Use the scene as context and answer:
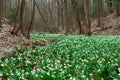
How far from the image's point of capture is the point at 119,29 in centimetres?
2895

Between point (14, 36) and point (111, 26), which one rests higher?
point (14, 36)

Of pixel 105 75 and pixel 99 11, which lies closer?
pixel 105 75

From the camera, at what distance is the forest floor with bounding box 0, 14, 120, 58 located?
42.3 feet

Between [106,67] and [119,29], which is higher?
[106,67]

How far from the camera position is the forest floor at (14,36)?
12.9 metres

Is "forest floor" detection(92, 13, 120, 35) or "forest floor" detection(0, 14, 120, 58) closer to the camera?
"forest floor" detection(0, 14, 120, 58)

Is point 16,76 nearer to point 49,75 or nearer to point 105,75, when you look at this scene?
Answer: point 49,75

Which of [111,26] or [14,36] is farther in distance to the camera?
[111,26]

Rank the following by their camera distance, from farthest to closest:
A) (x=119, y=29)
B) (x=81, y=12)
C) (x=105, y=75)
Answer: (x=81, y=12) < (x=119, y=29) < (x=105, y=75)

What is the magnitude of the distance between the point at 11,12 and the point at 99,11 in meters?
15.2

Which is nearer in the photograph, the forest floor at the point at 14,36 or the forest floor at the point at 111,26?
the forest floor at the point at 14,36

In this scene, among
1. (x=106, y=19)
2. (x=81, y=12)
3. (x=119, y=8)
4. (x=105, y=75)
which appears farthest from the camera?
(x=81, y=12)

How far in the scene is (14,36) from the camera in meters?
16.1

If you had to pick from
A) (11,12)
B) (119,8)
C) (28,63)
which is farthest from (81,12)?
(28,63)
